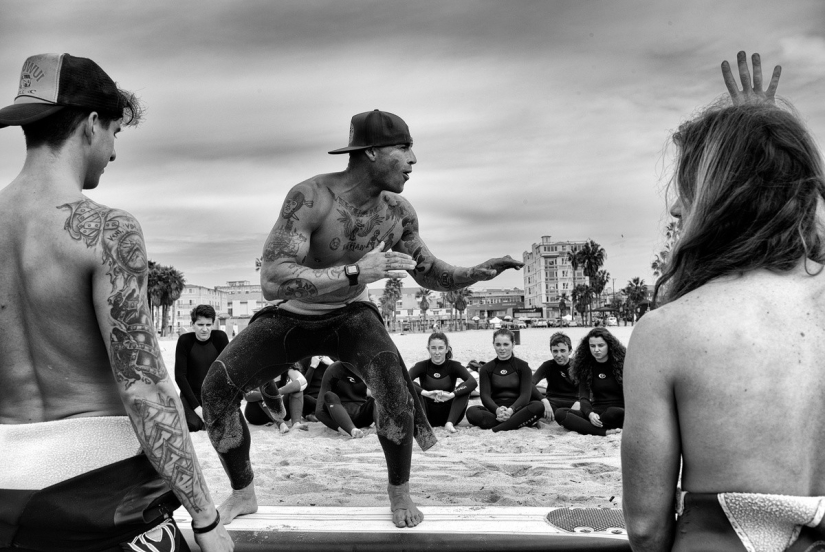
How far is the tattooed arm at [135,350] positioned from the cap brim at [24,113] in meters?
0.27

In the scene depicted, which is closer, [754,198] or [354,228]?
[754,198]

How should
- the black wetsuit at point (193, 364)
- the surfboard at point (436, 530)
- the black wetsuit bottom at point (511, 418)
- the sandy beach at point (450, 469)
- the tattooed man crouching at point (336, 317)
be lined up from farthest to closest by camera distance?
1. the black wetsuit bottom at point (511, 418)
2. the black wetsuit at point (193, 364)
3. the sandy beach at point (450, 469)
4. the tattooed man crouching at point (336, 317)
5. the surfboard at point (436, 530)

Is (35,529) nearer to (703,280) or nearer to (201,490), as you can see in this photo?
(201,490)

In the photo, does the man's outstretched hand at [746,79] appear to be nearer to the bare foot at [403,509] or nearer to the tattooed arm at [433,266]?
the tattooed arm at [433,266]

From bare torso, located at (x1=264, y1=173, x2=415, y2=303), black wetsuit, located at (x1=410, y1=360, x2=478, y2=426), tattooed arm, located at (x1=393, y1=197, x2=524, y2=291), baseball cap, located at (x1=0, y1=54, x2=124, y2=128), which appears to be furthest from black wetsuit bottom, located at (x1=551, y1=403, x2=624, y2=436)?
baseball cap, located at (x1=0, y1=54, x2=124, y2=128)

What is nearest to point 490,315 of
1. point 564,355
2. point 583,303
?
point 583,303

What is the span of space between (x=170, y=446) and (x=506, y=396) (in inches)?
278

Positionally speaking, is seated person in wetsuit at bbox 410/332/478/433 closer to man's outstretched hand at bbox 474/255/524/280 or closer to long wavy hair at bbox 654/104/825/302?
man's outstretched hand at bbox 474/255/524/280

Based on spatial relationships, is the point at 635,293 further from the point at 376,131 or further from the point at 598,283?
the point at 376,131

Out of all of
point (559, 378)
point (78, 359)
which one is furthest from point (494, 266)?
point (559, 378)

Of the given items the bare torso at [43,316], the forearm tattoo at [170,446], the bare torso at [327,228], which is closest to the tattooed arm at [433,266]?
the bare torso at [327,228]

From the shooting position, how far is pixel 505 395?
8703mm

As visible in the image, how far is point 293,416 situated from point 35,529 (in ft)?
22.8

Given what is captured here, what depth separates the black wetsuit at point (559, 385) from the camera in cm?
883
